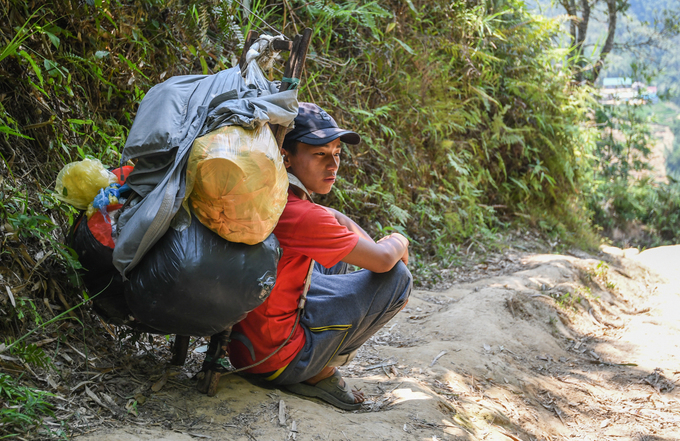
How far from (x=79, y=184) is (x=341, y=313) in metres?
1.24

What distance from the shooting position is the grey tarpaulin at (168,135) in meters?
1.77

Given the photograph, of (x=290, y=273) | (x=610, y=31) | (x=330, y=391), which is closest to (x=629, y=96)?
(x=610, y=31)

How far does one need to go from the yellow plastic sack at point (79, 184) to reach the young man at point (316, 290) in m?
0.74

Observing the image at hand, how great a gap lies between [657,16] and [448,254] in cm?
1043

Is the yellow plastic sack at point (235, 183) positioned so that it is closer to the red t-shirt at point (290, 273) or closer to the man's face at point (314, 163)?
the red t-shirt at point (290, 273)

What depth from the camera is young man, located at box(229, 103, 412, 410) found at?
7.14 ft

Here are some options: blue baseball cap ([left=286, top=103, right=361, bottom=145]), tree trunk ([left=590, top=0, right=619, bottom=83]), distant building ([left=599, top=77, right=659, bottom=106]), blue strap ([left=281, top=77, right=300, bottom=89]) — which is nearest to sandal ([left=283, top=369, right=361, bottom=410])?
blue baseball cap ([left=286, top=103, right=361, bottom=145])

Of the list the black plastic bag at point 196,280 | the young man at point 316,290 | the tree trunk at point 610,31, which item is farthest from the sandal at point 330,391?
the tree trunk at point 610,31

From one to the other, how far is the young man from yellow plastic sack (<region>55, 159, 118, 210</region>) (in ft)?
2.43

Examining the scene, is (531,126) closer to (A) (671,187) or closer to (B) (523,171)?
(B) (523,171)

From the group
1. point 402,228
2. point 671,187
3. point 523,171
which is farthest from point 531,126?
point 671,187

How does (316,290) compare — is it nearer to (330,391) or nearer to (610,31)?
(330,391)

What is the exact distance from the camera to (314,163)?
233 cm

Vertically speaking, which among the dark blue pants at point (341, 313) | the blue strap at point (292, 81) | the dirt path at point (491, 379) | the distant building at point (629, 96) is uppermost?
the distant building at point (629, 96)
